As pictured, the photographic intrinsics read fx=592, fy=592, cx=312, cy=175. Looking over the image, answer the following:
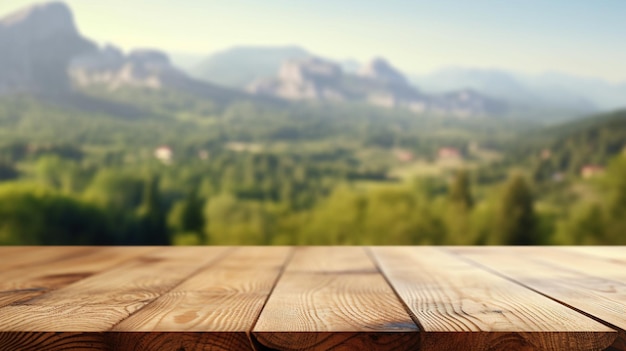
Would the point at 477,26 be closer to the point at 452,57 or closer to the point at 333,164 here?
the point at 452,57

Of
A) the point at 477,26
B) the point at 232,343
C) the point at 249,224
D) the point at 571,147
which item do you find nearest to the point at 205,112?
the point at 249,224

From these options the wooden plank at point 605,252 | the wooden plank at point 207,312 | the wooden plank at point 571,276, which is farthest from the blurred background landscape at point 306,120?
the wooden plank at point 207,312

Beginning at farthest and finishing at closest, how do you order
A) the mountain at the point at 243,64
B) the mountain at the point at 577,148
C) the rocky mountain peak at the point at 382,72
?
the rocky mountain peak at the point at 382,72, the mountain at the point at 243,64, the mountain at the point at 577,148

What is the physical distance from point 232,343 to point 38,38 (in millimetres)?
40944

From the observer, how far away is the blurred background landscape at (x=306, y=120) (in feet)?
77.7

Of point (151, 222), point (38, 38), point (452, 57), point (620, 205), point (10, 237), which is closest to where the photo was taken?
point (620, 205)

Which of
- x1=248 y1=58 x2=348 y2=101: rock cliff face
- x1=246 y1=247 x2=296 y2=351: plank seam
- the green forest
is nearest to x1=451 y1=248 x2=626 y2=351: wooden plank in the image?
x1=246 y1=247 x2=296 y2=351: plank seam

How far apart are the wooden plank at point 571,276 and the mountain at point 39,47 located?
36887 mm

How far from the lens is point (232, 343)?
0.66m

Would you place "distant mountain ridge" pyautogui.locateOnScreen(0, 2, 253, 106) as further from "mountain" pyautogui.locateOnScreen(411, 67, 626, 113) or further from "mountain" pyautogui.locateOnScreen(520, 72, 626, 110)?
"mountain" pyautogui.locateOnScreen(520, 72, 626, 110)

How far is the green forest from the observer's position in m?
21.6

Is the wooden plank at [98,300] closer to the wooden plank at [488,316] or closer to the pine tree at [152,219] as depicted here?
the wooden plank at [488,316]

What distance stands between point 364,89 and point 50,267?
42712 mm

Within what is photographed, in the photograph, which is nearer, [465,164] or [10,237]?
[10,237]
